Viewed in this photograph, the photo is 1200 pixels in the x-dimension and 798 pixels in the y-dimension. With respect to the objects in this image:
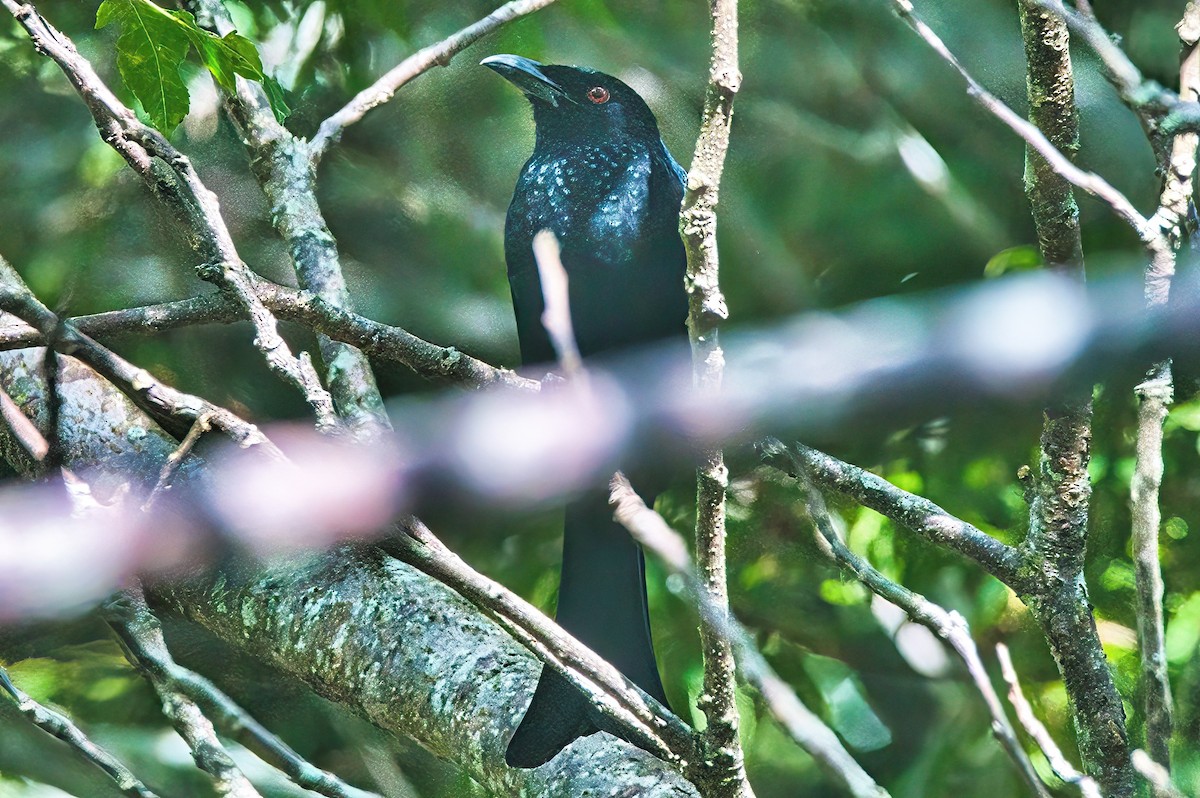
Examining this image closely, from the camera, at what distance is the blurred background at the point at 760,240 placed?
0.97 meters

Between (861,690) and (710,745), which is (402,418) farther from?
(861,690)

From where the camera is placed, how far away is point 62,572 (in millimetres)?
677

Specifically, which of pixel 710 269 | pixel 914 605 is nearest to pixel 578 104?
pixel 710 269

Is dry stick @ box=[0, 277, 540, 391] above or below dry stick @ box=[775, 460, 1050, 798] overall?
above

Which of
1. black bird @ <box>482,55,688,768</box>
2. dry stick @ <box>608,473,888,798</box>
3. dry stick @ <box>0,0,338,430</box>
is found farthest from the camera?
black bird @ <box>482,55,688,768</box>

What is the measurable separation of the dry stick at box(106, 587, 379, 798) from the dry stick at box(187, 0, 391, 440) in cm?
24

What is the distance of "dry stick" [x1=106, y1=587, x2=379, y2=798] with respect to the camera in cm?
65

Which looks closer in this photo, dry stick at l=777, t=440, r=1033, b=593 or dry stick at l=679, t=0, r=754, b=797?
dry stick at l=679, t=0, r=754, b=797

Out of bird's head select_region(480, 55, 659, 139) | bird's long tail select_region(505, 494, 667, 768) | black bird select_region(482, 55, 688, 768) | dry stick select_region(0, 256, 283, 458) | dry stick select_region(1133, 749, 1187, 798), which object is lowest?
dry stick select_region(1133, 749, 1187, 798)

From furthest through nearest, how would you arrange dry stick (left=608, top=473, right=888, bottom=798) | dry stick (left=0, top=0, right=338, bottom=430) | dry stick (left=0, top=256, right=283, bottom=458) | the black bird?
the black bird, dry stick (left=0, top=256, right=283, bottom=458), dry stick (left=0, top=0, right=338, bottom=430), dry stick (left=608, top=473, right=888, bottom=798)

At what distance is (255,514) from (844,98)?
0.68 m

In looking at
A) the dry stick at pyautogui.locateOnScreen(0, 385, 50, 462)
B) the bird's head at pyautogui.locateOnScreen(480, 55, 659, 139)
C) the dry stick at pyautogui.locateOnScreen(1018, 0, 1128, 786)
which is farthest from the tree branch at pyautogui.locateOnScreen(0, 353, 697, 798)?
the bird's head at pyautogui.locateOnScreen(480, 55, 659, 139)

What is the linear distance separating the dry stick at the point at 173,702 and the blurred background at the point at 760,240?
0.56 feet

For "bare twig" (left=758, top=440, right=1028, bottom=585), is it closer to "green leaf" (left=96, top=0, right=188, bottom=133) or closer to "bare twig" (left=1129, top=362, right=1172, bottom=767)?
"bare twig" (left=1129, top=362, right=1172, bottom=767)
